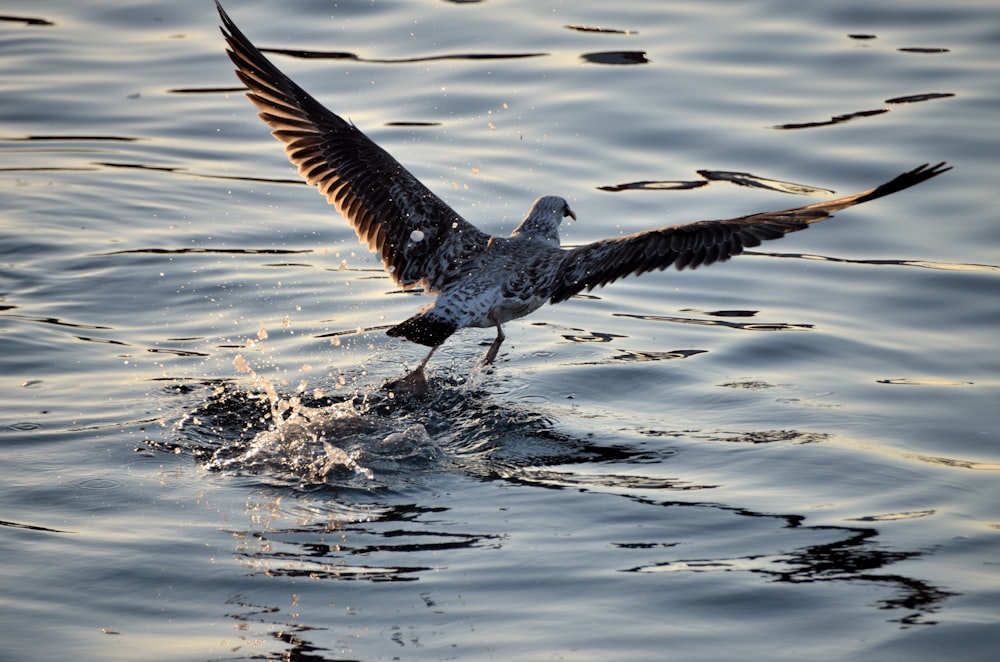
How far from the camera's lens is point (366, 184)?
26.5 ft

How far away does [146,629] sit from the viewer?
4859 millimetres

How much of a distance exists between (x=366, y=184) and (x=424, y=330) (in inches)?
50.8

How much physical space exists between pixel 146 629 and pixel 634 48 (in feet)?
29.8

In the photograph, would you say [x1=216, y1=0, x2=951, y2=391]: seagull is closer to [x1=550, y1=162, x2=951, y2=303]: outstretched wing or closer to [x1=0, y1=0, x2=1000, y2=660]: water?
[x1=0, y1=0, x2=1000, y2=660]: water

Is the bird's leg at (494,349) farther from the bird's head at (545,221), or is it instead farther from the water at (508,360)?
the bird's head at (545,221)

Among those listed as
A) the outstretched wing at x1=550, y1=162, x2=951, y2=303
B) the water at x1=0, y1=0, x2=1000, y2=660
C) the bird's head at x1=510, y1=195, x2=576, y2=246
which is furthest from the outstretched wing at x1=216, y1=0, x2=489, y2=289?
the outstretched wing at x1=550, y1=162, x2=951, y2=303

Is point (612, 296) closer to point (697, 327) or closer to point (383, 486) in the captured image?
point (697, 327)

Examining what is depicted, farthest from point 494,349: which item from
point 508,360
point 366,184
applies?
point 366,184

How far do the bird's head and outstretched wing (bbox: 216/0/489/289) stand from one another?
357 mm

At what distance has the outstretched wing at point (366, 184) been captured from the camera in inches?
317

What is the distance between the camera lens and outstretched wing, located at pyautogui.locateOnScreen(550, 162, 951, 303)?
6.59m

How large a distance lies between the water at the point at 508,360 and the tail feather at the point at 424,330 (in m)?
0.35

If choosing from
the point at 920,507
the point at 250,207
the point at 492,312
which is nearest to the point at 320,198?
the point at 250,207

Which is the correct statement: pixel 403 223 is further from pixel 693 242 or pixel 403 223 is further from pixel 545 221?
pixel 693 242
